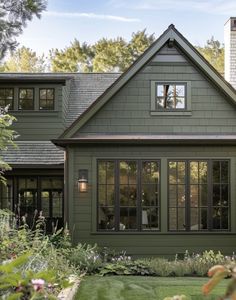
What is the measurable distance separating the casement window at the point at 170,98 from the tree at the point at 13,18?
9.37 metres

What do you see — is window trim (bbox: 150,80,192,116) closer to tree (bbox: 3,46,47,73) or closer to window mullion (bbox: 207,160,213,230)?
window mullion (bbox: 207,160,213,230)

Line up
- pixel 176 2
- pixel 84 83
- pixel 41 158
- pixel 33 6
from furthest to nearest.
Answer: pixel 176 2 → pixel 33 6 → pixel 84 83 → pixel 41 158

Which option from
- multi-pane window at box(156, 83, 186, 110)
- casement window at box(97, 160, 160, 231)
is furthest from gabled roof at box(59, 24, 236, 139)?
casement window at box(97, 160, 160, 231)

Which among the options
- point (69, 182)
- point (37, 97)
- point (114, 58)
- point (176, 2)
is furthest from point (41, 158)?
point (114, 58)

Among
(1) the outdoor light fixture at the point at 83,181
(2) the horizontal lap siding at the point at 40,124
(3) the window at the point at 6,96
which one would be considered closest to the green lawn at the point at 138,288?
(1) the outdoor light fixture at the point at 83,181

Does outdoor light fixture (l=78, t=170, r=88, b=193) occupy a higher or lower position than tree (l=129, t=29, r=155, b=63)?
lower

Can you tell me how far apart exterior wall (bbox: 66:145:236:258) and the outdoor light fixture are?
0.33 ft

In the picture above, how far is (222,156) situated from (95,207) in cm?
308

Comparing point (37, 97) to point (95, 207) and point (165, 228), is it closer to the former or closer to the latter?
point (95, 207)

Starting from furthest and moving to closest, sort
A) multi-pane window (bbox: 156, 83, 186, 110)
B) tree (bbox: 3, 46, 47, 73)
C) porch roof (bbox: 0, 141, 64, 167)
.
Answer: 1. tree (bbox: 3, 46, 47, 73)
2. porch roof (bbox: 0, 141, 64, 167)
3. multi-pane window (bbox: 156, 83, 186, 110)

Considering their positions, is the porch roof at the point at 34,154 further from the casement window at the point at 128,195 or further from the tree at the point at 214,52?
the tree at the point at 214,52

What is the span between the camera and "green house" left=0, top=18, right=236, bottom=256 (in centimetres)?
1191

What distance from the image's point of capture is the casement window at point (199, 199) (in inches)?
470

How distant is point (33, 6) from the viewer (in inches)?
787
